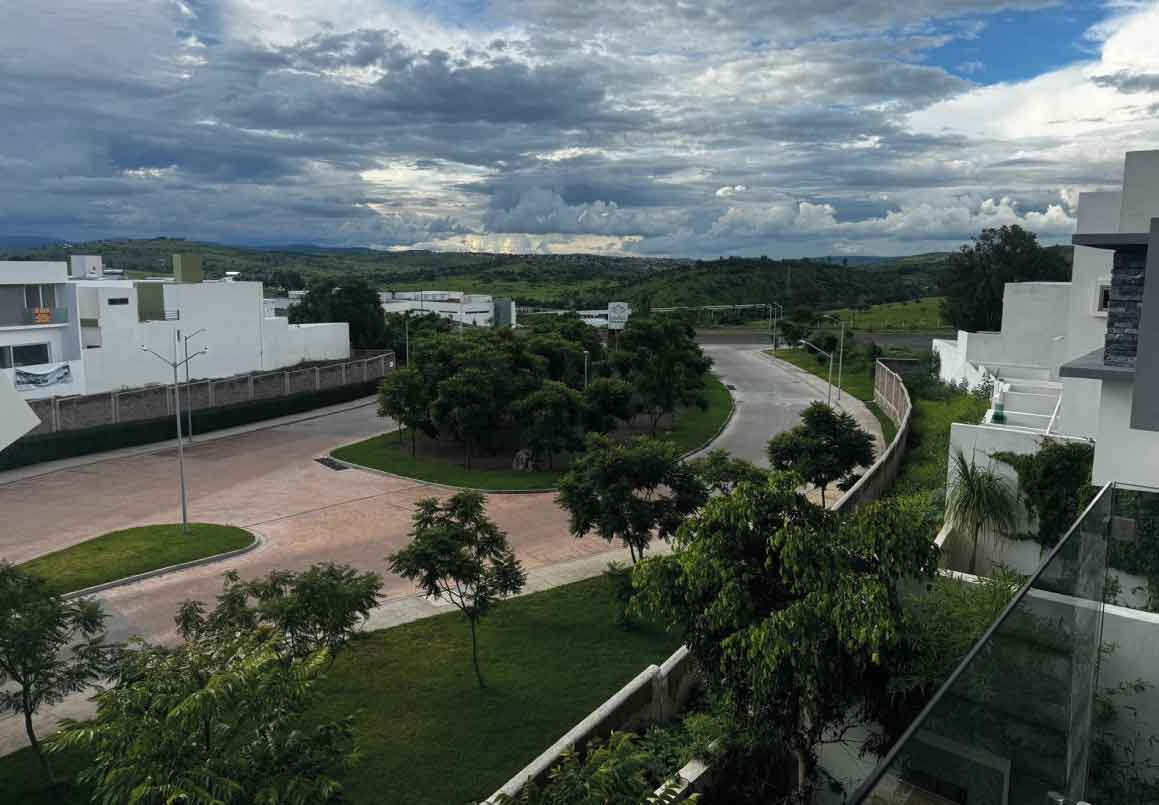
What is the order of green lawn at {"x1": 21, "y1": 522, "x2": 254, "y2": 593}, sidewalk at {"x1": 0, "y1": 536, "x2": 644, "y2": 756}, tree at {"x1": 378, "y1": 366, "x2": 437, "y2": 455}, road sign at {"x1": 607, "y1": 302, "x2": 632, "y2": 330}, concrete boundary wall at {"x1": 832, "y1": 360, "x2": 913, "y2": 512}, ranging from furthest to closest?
road sign at {"x1": 607, "y1": 302, "x2": 632, "y2": 330} → tree at {"x1": 378, "y1": 366, "x2": 437, "y2": 455} → concrete boundary wall at {"x1": 832, "y1": 360, "x2": 913, "y2": 512} → green lawn at {"x1": 21, "y1": 522, "x2": 254, "y2": 593} → sidewalk at {"x1": 0, "y1": 536, "x2": 644, "y2": 756}

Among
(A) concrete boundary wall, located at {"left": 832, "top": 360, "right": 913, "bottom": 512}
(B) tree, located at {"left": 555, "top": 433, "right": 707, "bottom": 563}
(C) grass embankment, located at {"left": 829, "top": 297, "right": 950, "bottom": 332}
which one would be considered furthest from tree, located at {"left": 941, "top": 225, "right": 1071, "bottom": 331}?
(B) tree, located at {"left": 555, "top": 433, "right": 707, "bottom": 563}

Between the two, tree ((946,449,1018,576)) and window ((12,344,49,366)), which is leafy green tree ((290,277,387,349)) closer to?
window ((12,344,49,366))

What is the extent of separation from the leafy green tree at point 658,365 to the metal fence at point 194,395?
70.3ft

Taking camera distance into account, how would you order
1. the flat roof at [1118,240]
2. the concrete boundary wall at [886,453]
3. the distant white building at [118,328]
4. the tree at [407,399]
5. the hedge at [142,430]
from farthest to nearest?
the distant white building at [118,328] < the tree at [407,399] < the hedge at [142,430] < the concrete boundary wall at [886,453] < the flat roof at [1118,240]

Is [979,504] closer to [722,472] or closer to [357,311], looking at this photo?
[722,472]

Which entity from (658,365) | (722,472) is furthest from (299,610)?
(658,365)

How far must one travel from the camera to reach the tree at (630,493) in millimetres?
21203

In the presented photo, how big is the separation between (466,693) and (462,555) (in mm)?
2827

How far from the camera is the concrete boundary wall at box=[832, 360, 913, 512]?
27.3 m

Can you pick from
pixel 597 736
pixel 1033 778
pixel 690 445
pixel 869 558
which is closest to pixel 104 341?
pixel 690 445

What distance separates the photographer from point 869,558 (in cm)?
1098

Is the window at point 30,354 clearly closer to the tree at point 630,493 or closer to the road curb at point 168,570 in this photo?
the road curb at point 168,570

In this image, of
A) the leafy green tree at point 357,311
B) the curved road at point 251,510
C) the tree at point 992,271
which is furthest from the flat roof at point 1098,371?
the leafy green tree at point 357,311

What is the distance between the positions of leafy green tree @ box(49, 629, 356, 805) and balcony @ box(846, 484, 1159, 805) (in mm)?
5429
